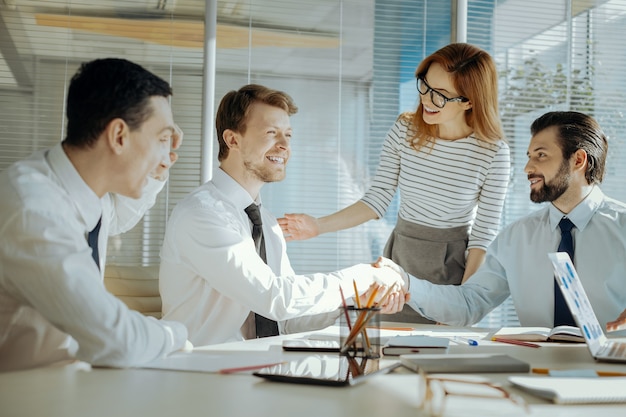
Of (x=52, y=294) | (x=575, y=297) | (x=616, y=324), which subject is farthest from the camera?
(x=616, y=324)

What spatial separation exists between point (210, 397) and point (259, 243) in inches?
51.5

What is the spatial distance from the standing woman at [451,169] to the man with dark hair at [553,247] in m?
0.26

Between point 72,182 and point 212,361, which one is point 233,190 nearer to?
point 72,182

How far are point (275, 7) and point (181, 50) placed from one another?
587 mm

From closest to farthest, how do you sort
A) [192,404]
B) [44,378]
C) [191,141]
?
[192,404] < [44,378] < [191,141]

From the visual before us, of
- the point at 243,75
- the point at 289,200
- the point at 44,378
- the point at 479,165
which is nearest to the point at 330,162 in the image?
the point at 289,200

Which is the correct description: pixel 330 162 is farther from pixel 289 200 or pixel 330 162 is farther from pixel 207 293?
pixel 207 293

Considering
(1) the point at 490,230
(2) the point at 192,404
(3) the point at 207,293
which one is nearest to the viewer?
(2) the point at 192,404

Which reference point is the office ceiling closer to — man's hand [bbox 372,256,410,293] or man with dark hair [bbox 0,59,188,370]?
man's hand [bbox 372,256,410,293]

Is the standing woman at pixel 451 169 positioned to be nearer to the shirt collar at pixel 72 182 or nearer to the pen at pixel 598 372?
the pen at pixel 598 372

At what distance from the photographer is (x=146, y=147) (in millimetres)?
1642

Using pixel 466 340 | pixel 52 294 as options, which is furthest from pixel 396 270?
pixel 52 294

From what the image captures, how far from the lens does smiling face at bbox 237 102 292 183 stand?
2518 millimetres

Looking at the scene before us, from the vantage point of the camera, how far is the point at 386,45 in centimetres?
434
